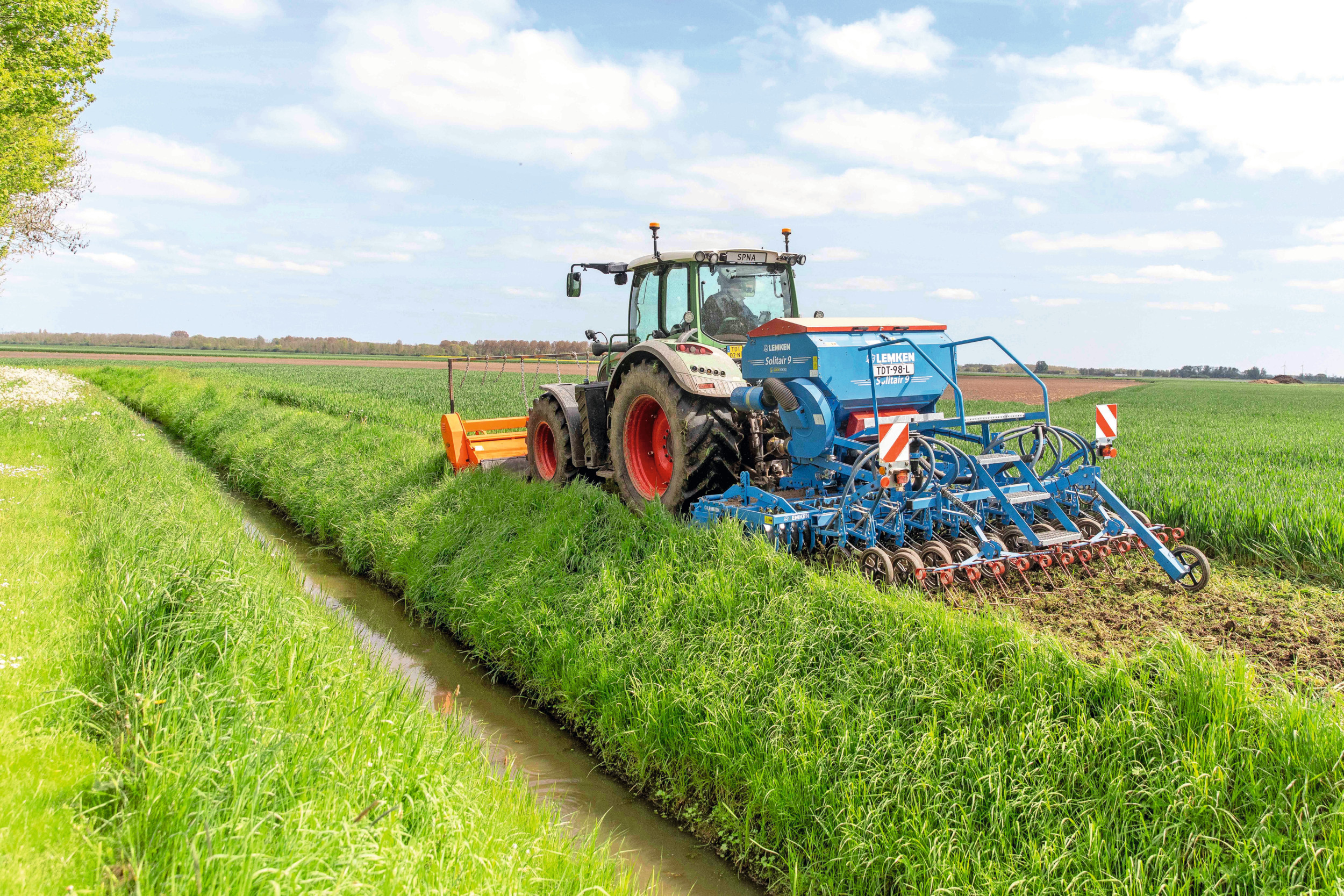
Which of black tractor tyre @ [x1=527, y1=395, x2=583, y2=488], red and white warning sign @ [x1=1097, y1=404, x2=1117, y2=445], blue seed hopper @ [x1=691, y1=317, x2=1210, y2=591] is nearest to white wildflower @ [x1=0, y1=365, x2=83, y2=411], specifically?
black tractor tyre @ [x1=527, y1=395, x2=583, y2=488]

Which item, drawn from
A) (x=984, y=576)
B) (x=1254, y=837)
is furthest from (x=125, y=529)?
(x=1254, y=837)

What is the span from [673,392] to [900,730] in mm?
3532

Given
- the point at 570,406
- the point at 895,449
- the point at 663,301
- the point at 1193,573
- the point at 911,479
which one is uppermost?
the point at 663,301

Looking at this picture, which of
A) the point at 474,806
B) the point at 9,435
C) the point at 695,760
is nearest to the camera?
the point at 474,806

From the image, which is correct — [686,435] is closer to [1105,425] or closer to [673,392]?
[673,392]

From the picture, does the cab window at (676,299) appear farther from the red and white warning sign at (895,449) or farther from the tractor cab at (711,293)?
the red and white warning sign at (895,449)

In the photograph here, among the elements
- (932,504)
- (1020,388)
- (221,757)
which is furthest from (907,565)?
(1020,388)

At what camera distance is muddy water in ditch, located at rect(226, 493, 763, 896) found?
3.64m

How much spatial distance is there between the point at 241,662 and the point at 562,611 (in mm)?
2212

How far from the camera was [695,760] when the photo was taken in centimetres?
404

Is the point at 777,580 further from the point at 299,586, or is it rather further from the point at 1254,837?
the point at 299,586

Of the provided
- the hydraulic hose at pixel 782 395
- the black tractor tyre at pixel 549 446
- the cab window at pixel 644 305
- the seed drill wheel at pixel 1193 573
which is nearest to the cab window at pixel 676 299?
the cab window at pixel 644 305

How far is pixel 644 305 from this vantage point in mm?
7980

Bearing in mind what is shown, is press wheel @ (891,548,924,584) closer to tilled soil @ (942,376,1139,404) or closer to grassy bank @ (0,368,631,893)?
grassy bank @ (0,368,631,893)
